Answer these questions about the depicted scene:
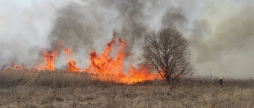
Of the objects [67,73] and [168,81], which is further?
[168,81]

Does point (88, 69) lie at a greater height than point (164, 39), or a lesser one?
lesser

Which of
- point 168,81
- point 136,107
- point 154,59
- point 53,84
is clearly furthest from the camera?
point 154,59

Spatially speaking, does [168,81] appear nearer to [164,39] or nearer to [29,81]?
[164,39]

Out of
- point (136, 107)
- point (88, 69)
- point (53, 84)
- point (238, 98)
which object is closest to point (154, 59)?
point (88, 69)

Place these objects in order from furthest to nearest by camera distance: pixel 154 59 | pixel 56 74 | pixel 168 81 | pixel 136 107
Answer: pixel 154 59
pixel 168 81
pixel 56 74
pixel 136 107

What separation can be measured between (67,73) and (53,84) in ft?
16.3

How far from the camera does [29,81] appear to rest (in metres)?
44.8

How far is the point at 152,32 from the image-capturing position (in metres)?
63.6

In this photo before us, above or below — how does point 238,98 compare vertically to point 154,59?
below

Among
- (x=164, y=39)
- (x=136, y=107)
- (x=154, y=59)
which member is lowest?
(x=136, y=107)

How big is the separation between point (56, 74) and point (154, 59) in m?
22.3

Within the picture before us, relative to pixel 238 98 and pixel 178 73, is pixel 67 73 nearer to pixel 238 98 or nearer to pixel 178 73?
pixel 178 73

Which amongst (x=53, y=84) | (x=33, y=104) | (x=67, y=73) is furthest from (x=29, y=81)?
(x=33, y=104)

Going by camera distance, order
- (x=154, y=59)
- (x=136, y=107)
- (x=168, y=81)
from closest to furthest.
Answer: (x=136, y=107) < (x=168, y=81) < (x=154, y=59)
